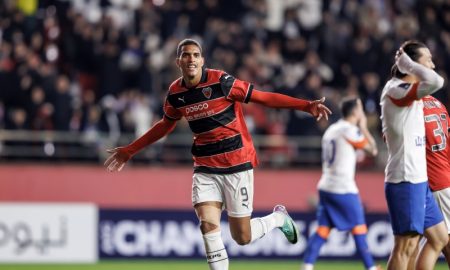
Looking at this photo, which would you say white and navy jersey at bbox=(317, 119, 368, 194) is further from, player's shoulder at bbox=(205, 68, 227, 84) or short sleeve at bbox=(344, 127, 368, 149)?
player's shoulder at bbox=(205, 68, 227, 84)

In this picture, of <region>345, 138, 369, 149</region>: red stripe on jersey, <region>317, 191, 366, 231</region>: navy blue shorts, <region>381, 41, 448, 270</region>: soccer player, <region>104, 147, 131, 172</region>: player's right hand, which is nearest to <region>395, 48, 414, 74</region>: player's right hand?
<region>381, 41, 448, 270</region>: soccer player

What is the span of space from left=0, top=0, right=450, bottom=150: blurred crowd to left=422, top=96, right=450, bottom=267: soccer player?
29.0 feet

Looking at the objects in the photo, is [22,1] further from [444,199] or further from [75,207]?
[444,199]

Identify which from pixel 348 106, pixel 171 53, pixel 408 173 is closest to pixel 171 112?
pixel 408 173

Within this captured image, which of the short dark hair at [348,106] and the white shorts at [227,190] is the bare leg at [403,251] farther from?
the short dark hair at [348,106]

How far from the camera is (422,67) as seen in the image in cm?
897

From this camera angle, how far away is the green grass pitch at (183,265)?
16.1m

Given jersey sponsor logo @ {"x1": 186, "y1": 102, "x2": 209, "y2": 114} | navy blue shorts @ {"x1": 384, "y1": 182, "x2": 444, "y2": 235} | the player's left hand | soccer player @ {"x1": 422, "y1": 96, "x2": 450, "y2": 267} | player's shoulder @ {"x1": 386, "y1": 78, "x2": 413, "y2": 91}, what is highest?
player's shoulder @ {"x1": 386, "y1": 78, "x2": 413, "y2": 91}

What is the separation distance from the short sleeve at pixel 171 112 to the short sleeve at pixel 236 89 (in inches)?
23.6

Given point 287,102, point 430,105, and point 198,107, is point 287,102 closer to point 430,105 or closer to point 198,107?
point 198,107

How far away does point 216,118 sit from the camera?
33.4 feet

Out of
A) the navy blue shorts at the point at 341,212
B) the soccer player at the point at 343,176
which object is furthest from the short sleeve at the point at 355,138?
the navy blue shorts at the point at 341,212

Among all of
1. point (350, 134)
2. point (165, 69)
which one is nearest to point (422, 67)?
point (350, 134)

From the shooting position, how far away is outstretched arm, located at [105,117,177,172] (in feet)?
35.0
